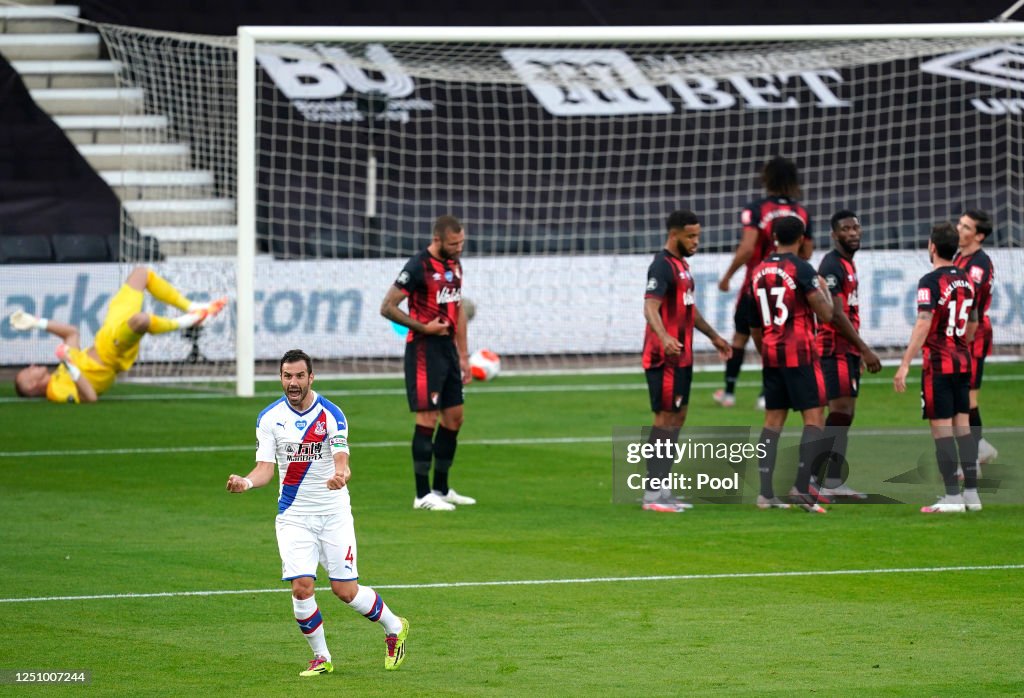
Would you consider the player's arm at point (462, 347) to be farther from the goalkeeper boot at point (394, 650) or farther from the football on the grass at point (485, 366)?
the football on the grass at point (485, 366)

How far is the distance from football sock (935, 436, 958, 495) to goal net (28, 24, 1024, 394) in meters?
7.81

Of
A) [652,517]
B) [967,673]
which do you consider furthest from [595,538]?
[967,673]

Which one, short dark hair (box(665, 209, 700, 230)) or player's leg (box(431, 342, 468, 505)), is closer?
short dark hair (box(665, 209, 700, 230))

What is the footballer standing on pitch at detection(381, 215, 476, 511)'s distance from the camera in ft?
34.6

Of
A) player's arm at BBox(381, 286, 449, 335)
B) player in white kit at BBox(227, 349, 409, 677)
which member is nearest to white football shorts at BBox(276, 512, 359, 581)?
player in white kit at BBox(227, 349, 409, 677)

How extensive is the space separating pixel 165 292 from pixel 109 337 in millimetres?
701

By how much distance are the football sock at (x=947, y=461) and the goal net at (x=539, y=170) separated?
25.6ft

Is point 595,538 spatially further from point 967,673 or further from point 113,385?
point 113,385

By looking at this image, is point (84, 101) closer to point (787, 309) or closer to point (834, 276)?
point (834, 276)

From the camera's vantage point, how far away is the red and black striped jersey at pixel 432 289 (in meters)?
10.6

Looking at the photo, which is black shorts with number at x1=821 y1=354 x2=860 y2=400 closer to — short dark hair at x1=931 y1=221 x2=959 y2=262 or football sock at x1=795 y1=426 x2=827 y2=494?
football sock at x1=795 y1=426 x2=827 y2=494

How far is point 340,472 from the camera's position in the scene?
260 inches

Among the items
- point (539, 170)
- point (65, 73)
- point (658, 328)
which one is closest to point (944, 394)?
point (658, 328)

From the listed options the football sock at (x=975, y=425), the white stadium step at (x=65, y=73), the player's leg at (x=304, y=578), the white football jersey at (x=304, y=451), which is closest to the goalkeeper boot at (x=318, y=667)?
the player's leg at (x=304, y=578)
